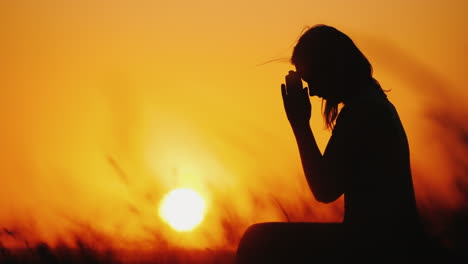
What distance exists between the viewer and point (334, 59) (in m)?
2.46

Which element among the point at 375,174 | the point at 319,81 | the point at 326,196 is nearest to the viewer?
the point at 375,174

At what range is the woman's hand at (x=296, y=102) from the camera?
Result: 247 centimetres

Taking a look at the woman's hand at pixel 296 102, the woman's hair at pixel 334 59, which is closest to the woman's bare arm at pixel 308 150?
the woman's hand at pixel 296 102

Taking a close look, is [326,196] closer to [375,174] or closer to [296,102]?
[375,174]

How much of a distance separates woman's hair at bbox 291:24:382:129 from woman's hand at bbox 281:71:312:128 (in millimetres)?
81

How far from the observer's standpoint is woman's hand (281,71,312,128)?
247cm

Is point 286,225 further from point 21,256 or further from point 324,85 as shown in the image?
point 21,256

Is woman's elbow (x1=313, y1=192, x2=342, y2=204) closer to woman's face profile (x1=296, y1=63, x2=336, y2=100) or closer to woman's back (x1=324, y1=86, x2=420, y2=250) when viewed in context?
woman's back (x1=324, y1=86, x2=420, y2=250)

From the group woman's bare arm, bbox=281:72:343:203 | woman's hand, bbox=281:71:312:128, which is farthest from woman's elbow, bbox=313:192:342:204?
woman's hand, bbox=281:71:312:128

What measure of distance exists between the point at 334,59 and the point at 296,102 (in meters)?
0.25

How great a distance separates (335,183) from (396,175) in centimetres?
23

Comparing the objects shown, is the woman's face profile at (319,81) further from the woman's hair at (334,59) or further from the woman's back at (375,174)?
the woman's back at (375,174)

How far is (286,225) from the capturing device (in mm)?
2049

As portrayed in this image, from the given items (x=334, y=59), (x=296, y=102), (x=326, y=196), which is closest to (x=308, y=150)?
(x=326, y=196)
